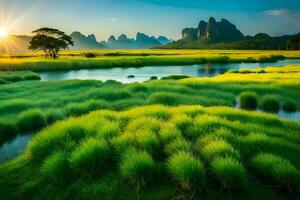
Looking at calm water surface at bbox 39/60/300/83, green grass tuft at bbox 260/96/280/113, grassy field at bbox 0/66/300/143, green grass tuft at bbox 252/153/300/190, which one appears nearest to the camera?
green grass tuft at bbox 252/153/300/190

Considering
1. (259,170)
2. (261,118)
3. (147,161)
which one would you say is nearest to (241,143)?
(259,170)

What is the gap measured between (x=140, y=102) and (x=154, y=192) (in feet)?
37.5

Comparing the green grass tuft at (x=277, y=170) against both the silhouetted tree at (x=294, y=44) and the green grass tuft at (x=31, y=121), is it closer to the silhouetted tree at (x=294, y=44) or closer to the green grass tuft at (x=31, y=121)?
the green grass tuft at (x=31, y=121)

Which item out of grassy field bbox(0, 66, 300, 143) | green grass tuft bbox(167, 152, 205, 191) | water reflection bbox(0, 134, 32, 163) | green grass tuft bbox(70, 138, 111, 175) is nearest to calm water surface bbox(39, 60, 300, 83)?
grassy field bbox(0, 66, 300, 143)

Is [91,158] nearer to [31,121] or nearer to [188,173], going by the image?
[188,173]

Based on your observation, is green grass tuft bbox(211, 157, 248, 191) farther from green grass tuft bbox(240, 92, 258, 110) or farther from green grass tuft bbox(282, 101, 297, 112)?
green grass tuft bbox(282, 101, 297, 112)

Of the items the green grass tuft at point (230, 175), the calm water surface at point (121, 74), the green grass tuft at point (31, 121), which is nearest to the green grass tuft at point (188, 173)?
the green grass tuft at point (230, 175)

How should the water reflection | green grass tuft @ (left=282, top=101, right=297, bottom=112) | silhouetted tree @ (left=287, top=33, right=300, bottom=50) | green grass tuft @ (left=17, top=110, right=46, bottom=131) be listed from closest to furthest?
the water reflection < green grass tuft @ (left=17, top=110, right=46, bottom=131) < green grass tuft @ (left=282, top=101, right=297, bottom=112) < silhouetted tree @ (left=287, top=33, right=300, bottom=50)

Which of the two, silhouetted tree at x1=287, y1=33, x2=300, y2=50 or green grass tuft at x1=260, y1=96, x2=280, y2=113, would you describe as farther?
silhouetted tree at x1=287, y1=33, x2=300, y2=50

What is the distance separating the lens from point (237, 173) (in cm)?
707

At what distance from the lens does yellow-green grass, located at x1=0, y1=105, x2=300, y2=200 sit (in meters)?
7.12

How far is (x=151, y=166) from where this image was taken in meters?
7.50

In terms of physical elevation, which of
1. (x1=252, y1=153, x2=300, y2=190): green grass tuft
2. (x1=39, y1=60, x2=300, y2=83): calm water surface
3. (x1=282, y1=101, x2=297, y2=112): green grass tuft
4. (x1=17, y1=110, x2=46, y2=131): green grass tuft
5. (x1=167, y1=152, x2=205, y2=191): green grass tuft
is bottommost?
(x1=39, y1=60, x2=300, y2=83): calm water surface

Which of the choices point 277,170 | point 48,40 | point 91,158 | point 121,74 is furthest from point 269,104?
point 48,40
